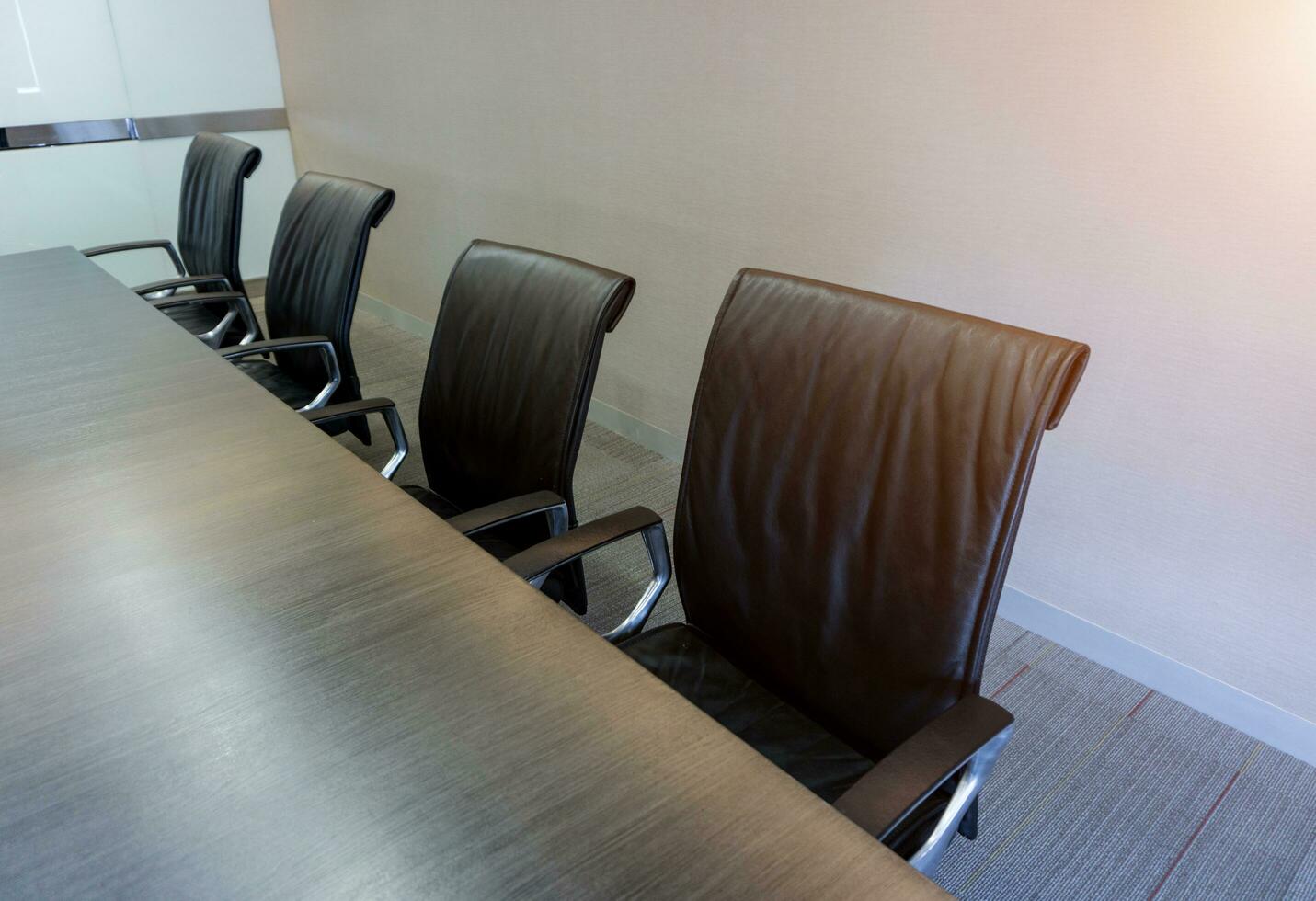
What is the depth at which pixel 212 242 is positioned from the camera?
2643mm

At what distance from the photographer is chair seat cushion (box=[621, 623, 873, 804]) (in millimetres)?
1084

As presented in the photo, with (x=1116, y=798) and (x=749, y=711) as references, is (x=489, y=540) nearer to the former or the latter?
(x=749, y=711)

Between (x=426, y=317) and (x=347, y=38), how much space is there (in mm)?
1225

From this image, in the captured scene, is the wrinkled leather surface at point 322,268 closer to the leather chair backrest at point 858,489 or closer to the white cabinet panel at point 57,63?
the leather chair backrest at point 858,489

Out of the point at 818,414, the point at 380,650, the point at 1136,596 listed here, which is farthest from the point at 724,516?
the point at 1136,596

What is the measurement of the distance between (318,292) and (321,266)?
2.5 inches

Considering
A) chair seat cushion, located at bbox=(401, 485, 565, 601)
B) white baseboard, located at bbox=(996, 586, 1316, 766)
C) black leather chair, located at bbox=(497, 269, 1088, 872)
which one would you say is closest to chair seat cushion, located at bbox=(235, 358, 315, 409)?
chair seat cushion, located at bbox=(401, 485, 565, 601)

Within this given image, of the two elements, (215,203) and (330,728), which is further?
(215,203)

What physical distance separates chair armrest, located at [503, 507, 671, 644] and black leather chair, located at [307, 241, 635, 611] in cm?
12

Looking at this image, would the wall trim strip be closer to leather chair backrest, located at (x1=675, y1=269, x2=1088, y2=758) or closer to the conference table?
the conference table

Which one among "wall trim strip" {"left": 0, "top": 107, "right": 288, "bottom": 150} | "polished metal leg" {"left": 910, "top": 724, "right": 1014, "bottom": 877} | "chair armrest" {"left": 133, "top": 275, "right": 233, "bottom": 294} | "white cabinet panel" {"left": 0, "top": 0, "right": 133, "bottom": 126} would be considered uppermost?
"white cabinet panel" {"left": 0, "top": 0, "right": 133, "bottom": 126}

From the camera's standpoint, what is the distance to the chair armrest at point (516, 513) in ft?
4.04

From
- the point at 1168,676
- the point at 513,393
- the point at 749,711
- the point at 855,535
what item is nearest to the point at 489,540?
the point at 513,393

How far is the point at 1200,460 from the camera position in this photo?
1.70 metres
